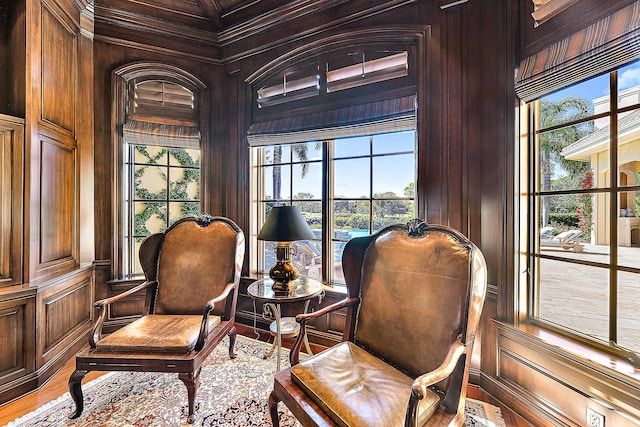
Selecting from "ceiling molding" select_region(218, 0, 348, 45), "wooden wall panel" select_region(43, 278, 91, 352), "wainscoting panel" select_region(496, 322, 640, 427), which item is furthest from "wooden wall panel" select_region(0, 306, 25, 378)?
"wainscoting panel" select_region(496, 322, 640, 427)

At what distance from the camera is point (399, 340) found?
1.58 m

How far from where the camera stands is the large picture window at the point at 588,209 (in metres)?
1.52

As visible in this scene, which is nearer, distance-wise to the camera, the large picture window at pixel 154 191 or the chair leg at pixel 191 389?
the chair leg at pixel 191 389

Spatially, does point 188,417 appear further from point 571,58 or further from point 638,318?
point 571,58

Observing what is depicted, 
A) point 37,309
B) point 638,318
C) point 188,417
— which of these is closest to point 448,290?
point 638,318

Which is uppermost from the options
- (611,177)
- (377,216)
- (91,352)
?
(611,177)

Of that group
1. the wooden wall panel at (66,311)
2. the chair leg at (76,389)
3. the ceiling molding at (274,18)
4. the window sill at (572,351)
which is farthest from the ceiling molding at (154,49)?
the window sill at (572,351)

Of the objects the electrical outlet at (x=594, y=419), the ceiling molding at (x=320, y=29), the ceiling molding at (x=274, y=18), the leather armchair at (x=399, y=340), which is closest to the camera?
the leather armchair at (x=399, y=340)

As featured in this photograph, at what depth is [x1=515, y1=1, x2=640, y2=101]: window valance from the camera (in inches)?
54.3

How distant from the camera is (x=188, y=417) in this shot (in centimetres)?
180

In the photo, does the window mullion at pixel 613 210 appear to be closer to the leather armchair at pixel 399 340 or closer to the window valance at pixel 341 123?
the leather armchair at pixel 399 340

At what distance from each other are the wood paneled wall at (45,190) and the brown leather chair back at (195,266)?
82 cm

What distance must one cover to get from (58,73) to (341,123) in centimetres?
241

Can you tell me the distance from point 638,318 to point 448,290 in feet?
3.21
